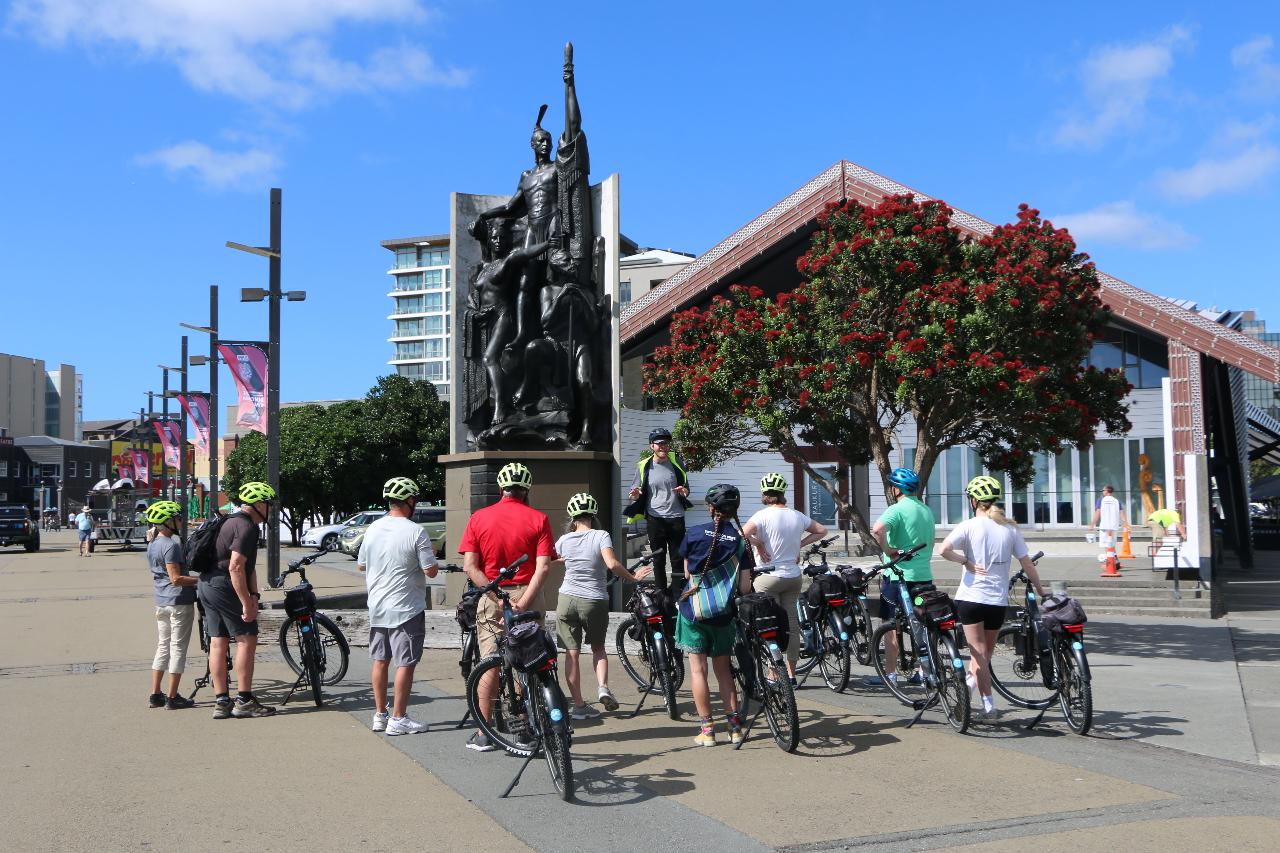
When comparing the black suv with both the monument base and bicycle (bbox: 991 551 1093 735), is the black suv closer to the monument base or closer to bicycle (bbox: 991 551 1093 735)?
the monument base

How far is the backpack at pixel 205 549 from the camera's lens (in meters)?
8.77

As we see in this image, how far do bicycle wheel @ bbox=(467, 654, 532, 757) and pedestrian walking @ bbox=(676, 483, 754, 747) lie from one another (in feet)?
3.53

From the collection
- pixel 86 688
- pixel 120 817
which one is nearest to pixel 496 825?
pixel 120 817

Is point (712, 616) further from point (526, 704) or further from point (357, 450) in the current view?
point (357, 450)

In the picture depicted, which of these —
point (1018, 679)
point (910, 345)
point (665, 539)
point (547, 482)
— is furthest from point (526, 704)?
point (547, 482)

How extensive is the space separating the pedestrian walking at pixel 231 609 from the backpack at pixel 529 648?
2.84 metres

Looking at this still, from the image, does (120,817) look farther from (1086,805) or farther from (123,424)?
(123,424)

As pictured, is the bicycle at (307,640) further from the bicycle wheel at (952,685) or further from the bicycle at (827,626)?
the bicycle wheel at (952,685)

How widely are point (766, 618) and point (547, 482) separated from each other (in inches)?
300

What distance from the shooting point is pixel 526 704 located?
681 centimetres

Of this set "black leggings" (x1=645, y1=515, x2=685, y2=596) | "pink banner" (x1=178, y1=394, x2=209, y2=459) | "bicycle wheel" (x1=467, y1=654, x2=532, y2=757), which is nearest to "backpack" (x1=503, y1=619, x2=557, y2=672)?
"bicycle wheel" (x1=467, y1=654, x2=532, y2=757)

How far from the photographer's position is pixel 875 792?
6.39 m

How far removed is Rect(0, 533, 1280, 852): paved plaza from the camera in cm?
560

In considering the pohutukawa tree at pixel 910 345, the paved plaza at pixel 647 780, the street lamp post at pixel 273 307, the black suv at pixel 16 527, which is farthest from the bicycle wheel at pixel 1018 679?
the black suv at pixel 16 527
